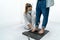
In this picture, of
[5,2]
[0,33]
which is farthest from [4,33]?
[5,2]

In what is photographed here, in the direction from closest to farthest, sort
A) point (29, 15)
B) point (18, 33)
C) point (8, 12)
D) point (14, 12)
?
1. point (18, 33)
2. point (29, 15)
3. point (8, 12)
4. point (14, 12)

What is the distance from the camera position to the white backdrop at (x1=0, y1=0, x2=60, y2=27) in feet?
11.1

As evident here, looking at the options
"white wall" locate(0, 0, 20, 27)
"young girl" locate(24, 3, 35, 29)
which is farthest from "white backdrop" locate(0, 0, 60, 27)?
"young girl" locate(24, 3, 35, 29)

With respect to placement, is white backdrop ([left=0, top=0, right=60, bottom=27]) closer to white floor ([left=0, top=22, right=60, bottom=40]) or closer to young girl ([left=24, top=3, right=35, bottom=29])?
white floor ([left=0, top=22, right=60, bottom=40])

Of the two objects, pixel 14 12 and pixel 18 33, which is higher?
pixel 14 12

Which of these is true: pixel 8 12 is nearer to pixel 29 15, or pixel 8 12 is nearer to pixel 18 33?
pixel 29 15

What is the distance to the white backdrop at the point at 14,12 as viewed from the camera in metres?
3.38

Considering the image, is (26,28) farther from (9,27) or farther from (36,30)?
(36,30)

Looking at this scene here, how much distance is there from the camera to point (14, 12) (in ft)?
11.8

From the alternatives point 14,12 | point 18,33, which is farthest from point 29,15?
point 14,12

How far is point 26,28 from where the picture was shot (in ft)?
10.4

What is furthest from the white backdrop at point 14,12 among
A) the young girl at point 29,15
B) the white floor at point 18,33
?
the young girl at point 29,15

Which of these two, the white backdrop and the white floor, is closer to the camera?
the white floor

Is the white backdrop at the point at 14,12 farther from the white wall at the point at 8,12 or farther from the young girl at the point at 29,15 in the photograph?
the young girl at the point at 29,15
